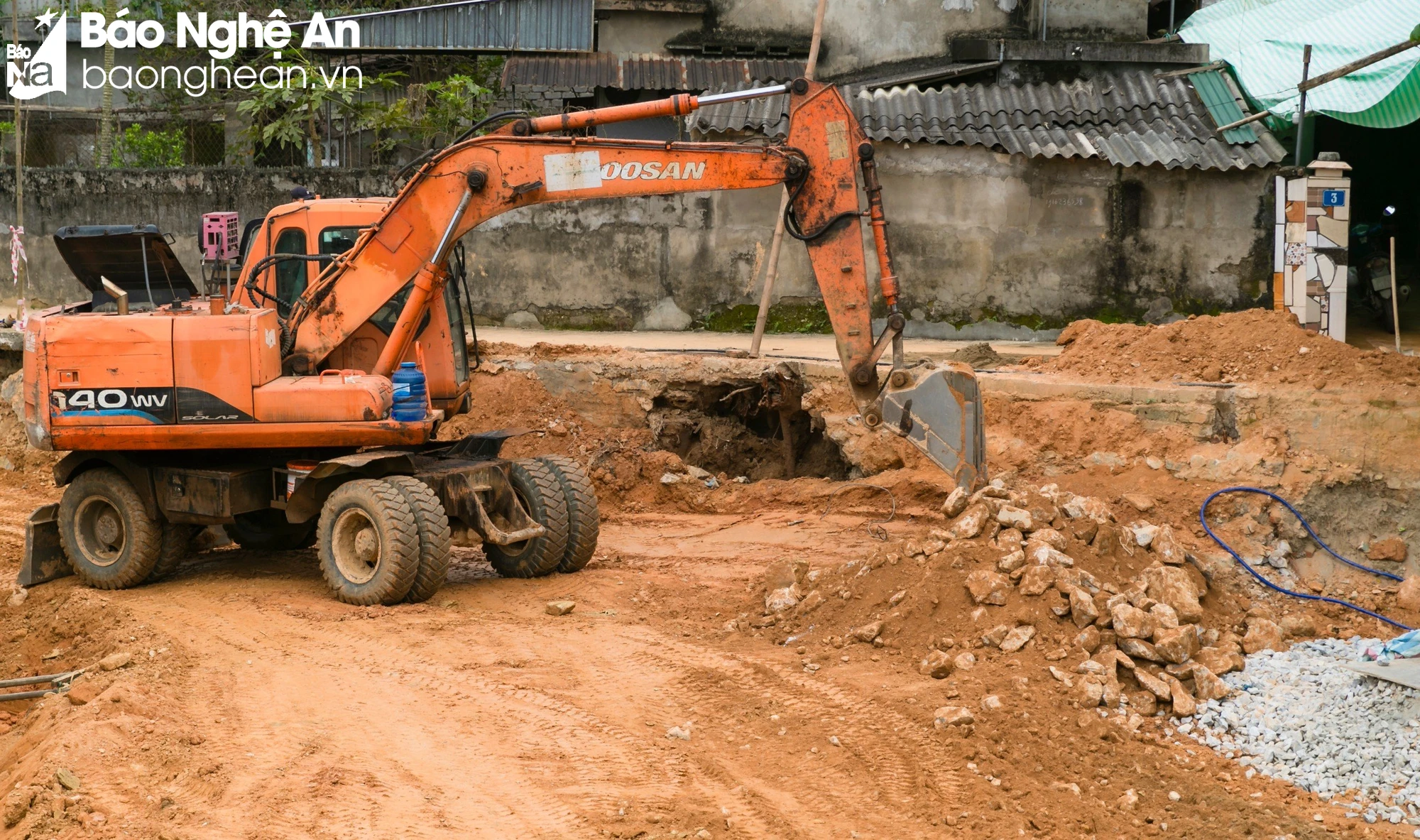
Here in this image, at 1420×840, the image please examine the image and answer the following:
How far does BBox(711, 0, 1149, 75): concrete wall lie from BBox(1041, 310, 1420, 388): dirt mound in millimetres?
5959

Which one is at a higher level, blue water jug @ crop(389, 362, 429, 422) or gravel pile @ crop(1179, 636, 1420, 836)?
blue water jug @ crop(389, 362, 429, 422)

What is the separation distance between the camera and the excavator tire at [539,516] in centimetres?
950

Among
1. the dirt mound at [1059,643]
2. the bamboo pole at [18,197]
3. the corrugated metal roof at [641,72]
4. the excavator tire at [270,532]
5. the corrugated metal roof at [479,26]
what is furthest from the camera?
the corrugated metal roof at [479,26]

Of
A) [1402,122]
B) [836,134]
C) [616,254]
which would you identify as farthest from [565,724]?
[1402,122]

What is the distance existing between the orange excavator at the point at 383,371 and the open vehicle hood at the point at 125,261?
7cm

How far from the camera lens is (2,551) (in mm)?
11328

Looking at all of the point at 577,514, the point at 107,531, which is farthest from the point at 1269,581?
the point at 107,531

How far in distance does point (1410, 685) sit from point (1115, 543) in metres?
1.92

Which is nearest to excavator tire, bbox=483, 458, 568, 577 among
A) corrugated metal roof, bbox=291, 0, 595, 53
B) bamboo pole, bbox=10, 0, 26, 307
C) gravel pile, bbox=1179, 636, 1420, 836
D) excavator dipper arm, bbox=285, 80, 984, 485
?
excavator dipper arm, bbox=285, 80, 984, 485

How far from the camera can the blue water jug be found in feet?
29.7

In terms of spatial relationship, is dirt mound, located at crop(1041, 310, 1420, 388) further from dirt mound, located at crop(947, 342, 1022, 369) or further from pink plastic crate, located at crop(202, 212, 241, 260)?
pink plastic crate, located at crop(202, 212, 241, 260)

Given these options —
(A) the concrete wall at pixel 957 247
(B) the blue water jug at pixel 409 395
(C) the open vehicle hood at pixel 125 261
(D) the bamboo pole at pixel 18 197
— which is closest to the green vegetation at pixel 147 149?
(D) the bamboo pole at pixel 18 197

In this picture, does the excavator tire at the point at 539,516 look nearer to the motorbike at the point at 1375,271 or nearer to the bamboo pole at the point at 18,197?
the bamboo pole at the point at 18,197

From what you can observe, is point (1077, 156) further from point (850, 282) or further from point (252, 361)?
point (252, 361)
